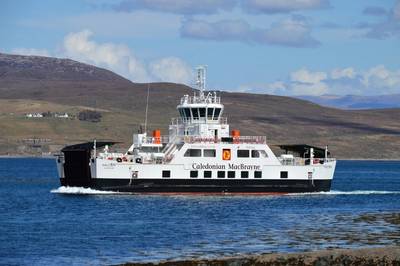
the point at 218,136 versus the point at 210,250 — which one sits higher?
the point at 218,136

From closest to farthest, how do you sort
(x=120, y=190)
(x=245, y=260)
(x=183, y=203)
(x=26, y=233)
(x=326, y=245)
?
1. (x=245, y=260)
2. (x=326, y=245)
3. (x=26, y=233)
4. (x=183, y=203)
5. (x=120, y=190)

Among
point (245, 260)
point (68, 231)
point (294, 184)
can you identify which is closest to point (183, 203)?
point (294, 184)

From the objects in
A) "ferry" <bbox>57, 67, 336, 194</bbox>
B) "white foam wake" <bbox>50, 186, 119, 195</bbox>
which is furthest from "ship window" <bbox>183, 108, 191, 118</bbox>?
"white foam wake" <bbox>50, 186, 119, 195</bbox>

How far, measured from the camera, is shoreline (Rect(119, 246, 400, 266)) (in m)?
33.3

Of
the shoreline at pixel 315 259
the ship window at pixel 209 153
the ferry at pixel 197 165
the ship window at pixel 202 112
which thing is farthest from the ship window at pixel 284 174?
the shoreline at pixel 315 259

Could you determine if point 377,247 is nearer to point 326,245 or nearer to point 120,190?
point 326,245

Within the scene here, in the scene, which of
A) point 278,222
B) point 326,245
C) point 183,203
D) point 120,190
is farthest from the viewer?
point 120,190

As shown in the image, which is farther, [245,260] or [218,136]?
[218,136]

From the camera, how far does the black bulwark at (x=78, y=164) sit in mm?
68812

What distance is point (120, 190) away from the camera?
222ft

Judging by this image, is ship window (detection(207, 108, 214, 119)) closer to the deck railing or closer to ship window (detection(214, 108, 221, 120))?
ship window (detection(214, 108, 221, 120))

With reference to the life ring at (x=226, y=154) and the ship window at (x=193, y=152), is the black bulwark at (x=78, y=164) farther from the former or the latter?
the life ring at (x=226, y=154)

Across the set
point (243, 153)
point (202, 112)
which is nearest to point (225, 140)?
point (243, 153)

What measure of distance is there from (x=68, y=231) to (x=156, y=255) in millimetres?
9946
